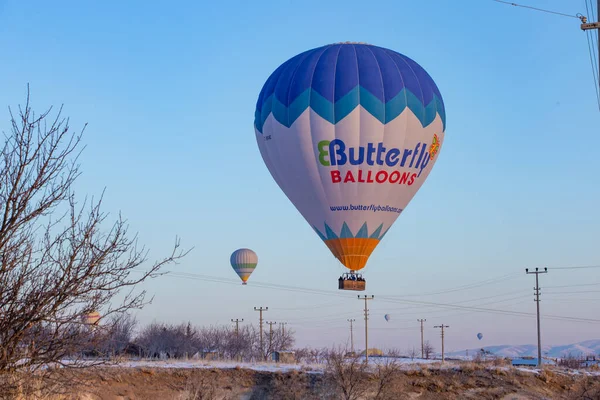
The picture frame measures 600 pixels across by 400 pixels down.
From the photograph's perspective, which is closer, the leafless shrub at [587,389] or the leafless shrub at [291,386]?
the leafless shrub at [291,386]

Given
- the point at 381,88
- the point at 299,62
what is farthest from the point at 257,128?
the point at 381,88

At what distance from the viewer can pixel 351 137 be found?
41531mm

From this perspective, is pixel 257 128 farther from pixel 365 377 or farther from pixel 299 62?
pixel 365 377

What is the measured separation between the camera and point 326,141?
41.7 m

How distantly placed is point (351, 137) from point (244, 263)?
123ft

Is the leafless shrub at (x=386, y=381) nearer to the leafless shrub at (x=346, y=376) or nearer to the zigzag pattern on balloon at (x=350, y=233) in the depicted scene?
the leafless shrub at (x=346, y=376)

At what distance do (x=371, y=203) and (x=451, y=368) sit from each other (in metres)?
13.9

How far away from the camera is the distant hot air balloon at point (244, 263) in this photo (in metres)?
76.8

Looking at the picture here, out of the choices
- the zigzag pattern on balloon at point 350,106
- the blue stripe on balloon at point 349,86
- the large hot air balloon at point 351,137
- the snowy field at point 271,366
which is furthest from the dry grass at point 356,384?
the blue stripe on balloon at point 349,86

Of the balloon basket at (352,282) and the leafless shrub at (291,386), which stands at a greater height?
the balloon basket at (352,282)

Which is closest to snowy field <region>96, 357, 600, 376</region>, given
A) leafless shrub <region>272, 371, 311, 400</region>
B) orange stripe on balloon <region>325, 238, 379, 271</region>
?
leafless shrub <region>272, 371, 311, 400</region>

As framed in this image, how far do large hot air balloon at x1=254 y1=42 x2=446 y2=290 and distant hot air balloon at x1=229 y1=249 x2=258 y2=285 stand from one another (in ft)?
109

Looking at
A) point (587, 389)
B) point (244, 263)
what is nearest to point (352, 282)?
point (587, 389)

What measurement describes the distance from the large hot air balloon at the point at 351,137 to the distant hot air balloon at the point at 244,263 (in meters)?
33.3
